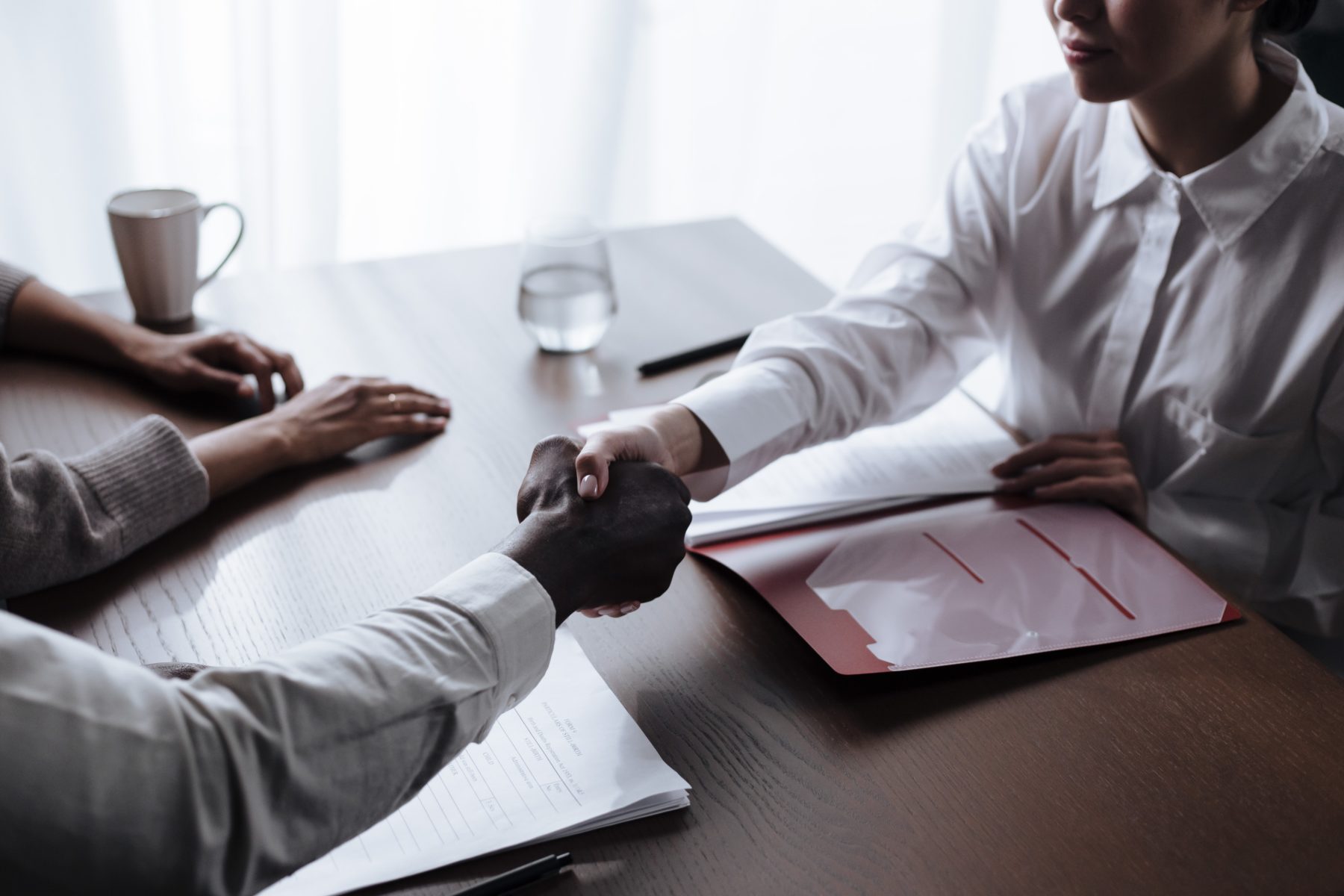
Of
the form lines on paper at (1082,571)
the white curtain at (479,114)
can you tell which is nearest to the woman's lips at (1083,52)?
the form lines on paper at (1082,571)

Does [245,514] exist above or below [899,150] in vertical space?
above

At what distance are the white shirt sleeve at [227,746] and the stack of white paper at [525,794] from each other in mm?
45

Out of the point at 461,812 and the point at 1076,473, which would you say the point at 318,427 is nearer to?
the point at 461,812

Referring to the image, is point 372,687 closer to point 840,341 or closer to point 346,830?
point 346,830

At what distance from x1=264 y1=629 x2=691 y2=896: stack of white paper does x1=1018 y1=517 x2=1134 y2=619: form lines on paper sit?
40cm

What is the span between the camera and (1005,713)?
2.64 feet

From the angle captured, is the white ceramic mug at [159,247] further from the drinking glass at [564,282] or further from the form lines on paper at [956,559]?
the form lines on paper at [956,559]

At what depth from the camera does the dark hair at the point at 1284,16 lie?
3.70ft

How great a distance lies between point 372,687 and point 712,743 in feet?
0.80

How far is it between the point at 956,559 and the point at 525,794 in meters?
0.43

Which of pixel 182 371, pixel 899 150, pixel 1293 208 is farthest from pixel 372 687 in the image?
pixel 899 150

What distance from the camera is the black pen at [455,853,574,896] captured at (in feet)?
2.13

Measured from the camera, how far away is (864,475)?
1.11m

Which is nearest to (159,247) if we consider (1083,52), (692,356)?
(692,356)
